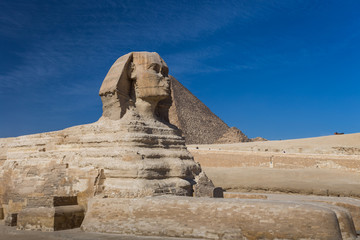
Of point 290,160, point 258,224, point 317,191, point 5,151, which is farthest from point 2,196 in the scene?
point 290,160

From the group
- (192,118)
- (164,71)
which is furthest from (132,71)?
(192,118)

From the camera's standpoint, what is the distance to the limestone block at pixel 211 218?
4.59m

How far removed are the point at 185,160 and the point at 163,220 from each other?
222 centimetres

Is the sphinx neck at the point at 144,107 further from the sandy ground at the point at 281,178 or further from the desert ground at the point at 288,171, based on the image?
the sandy ground at the point at 281,178

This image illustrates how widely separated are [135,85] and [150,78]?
18.4 inches

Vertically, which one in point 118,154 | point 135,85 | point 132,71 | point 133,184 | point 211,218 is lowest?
point 211,218

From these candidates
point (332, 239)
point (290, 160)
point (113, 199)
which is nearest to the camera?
point (332, 239)

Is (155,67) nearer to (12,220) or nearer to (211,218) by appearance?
(211,218)

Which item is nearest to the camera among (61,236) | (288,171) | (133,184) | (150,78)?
(61,236)

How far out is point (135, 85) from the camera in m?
7.81

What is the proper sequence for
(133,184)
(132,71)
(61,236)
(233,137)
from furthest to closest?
(233,137), (132,71), (133,184), (61,236)

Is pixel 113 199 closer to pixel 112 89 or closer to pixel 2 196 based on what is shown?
pixel 112 89

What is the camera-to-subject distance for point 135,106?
25.5ft

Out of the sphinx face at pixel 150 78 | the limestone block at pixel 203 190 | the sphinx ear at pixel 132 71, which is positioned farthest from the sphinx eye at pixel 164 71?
the limestone block at pixel 203 190
